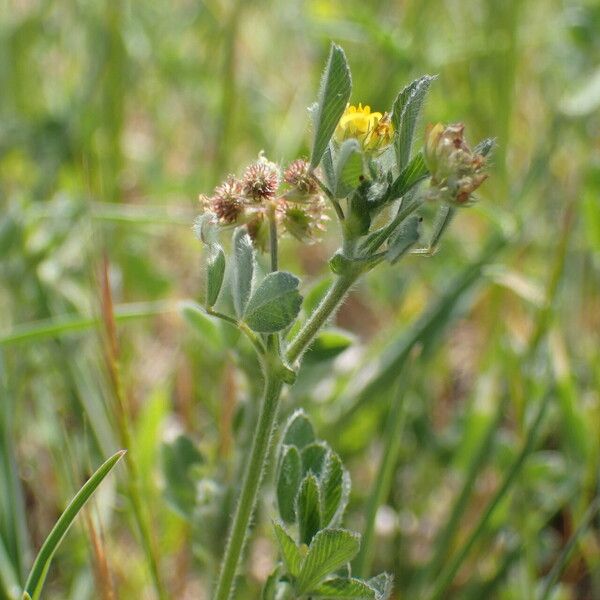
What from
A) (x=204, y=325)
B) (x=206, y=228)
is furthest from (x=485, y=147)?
(x=204, y=325)

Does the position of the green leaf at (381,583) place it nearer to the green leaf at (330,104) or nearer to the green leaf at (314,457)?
the green leaf at (314,457)

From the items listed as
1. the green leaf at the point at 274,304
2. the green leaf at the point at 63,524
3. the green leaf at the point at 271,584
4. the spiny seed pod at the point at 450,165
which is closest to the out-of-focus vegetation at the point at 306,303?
the green leaf at the point at 63,524

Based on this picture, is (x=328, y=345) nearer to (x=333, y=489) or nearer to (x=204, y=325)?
(x=204, y=325)

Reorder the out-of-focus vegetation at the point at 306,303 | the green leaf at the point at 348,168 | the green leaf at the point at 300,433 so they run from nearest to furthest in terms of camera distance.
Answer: the green leaf at the point at 348,168 → the green leaf at the point at 300,433 → the out-of-focus vegetation at the point at 306,303

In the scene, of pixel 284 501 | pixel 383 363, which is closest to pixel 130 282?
pixel 383 363

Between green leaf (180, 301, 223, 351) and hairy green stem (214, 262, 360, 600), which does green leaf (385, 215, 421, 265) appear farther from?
green leaf (180, 301, 223, 351)

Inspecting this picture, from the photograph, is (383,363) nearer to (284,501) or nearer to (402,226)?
(284,501)

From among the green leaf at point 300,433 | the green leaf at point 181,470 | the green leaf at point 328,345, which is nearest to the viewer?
the green leaf at point 300,433
